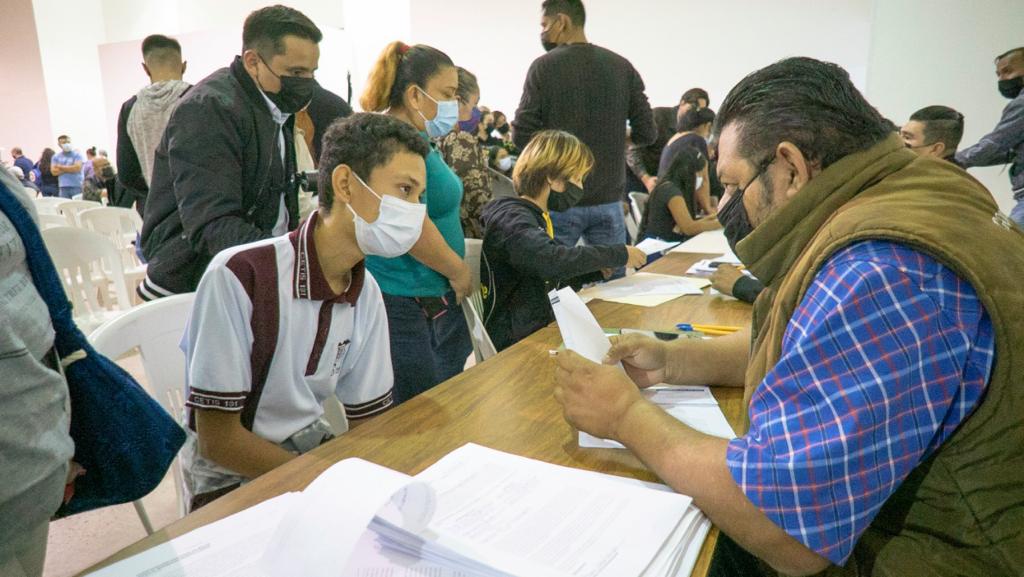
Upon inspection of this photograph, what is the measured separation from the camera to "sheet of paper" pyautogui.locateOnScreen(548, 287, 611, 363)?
120 cm

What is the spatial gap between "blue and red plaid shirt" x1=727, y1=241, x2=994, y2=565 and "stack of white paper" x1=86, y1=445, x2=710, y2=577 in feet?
0.49

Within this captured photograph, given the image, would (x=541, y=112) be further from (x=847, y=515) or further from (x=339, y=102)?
(x=847, y=515)

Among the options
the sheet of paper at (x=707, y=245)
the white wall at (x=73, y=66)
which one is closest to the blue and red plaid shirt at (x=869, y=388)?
the sheet of paper at (x=707, y=245)

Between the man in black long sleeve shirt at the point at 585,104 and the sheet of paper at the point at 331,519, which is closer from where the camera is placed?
the sheet of paper at the point at 331,519

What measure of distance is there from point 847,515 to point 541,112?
2.75 meters

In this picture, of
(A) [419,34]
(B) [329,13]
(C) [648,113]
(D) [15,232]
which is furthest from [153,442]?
(B) [329,13]

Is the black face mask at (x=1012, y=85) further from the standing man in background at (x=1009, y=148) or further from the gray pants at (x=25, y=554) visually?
the gray pants at (x=25, y=554)

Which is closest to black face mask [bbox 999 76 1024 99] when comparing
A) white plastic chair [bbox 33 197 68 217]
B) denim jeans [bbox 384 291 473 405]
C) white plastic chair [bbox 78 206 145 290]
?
denim jeans [bbox 384 291 473 405]

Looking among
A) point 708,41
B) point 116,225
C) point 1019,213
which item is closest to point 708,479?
point 1019,213

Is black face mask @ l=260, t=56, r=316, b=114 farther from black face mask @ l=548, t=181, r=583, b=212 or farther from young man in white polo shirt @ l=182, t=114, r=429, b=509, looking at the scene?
black face mask @ l=548, t=181, r=583, b=212

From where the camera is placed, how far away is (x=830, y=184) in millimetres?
826

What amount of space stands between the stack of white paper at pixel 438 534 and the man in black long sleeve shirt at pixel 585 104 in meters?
2.29

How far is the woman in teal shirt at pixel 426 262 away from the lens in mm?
1965

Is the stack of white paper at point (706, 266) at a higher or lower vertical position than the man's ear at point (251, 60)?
lower
